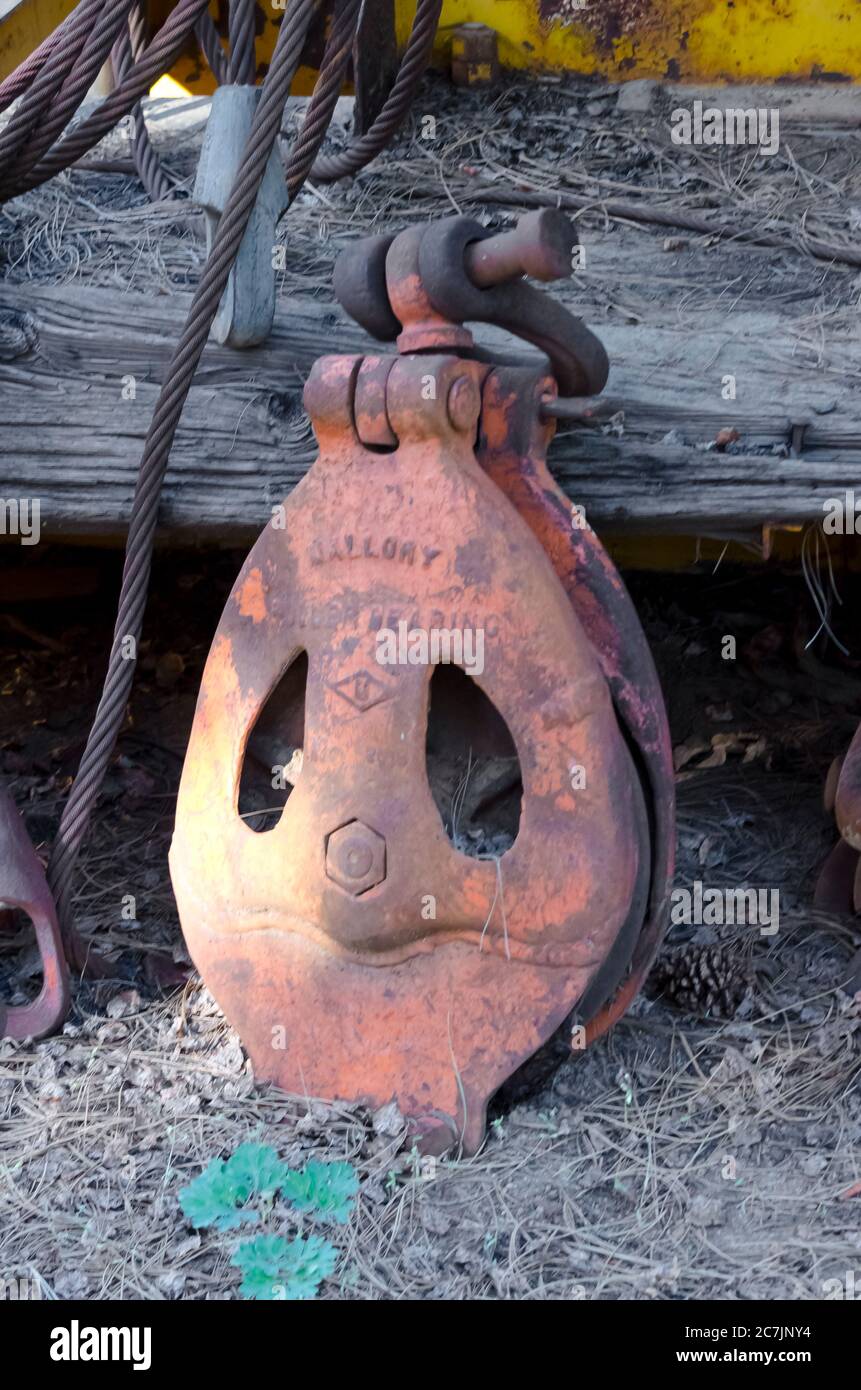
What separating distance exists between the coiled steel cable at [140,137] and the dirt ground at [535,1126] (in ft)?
4.29

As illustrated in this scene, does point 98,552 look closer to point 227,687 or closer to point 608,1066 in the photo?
point 227,687

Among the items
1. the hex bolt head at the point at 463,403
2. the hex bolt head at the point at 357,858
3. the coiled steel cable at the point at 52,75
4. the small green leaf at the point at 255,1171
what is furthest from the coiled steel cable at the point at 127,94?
the small green leaf at the point at 255,1171

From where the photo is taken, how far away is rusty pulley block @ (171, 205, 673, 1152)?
2049 mm

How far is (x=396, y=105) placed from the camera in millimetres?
2861

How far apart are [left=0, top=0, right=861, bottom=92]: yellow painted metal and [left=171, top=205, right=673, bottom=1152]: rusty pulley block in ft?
4.63

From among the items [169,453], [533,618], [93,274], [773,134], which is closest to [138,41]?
[93,274]

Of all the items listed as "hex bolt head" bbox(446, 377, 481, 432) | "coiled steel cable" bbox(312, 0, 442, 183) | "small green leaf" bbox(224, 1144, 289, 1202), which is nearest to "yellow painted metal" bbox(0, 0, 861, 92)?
"coiled steel cable" bbox(312, 0, 442, 183)

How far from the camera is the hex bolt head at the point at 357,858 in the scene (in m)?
Answer: 2.09

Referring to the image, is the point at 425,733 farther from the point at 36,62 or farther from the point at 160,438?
the point at 36,62

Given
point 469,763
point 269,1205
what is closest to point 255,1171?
point 269,1205

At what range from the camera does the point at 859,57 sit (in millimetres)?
3256

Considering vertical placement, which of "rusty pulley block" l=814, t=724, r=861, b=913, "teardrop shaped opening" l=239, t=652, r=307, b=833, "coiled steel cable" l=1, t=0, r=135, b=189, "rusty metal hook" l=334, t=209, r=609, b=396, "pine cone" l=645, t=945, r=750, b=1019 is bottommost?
"pine cone" l=645, t=945, r=750, b=1019

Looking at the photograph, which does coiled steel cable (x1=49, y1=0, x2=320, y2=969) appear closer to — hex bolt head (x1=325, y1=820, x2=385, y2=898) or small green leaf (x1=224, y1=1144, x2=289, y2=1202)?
hex bolt head (x1=325, y1=820, x2=385, y2=898)

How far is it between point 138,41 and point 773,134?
144 centimetres
